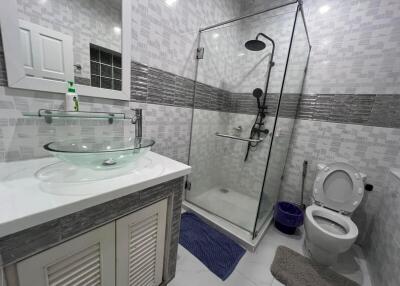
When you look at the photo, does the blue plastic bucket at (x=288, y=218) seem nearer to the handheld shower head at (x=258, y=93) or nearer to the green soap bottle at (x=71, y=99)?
the handheld shower head at (x=258, y=93)

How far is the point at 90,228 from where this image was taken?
0.62 m

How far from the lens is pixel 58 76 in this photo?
87 cm

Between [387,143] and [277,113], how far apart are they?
99 cm

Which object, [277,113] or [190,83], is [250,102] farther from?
[190,83]

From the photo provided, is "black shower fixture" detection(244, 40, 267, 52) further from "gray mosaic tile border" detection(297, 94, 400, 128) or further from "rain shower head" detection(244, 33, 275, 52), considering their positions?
"gray mosaic tile border" detection(297, 94, 400, 128)

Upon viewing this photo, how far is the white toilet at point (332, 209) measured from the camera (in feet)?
4.32

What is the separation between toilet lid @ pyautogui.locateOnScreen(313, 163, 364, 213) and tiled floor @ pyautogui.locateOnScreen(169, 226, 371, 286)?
1.51 feet

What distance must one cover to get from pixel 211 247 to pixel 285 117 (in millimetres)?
1457

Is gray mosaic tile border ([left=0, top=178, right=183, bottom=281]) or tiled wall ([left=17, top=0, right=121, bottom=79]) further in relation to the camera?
tiled wall ([left=17, top=0, right=121, bottom=79])

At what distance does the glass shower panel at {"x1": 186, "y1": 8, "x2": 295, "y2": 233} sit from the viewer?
5.74 feet

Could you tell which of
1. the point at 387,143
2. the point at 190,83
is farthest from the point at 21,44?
the point at 387,143

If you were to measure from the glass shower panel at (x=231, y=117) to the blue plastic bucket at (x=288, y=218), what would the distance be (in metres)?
0.25

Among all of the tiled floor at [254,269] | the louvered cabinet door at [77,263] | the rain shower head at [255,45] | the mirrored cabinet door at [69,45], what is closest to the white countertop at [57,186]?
the louvered cabinet door at [77,263]

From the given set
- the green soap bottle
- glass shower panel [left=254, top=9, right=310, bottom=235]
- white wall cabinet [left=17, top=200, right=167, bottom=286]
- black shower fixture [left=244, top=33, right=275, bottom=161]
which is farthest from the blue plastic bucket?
the green soap bottle
